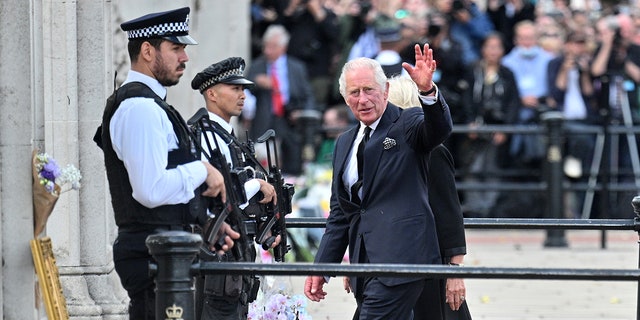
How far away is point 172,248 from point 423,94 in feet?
5.96

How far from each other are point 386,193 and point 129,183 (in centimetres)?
155

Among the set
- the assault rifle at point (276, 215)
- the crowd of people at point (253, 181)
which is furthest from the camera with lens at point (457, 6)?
the assault rifle at point (276, 215)

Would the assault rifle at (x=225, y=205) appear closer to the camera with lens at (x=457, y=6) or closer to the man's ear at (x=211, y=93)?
the man's ear at (x=211, y=93)

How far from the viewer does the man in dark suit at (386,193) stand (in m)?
7.46

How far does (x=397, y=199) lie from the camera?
7574 millimetres

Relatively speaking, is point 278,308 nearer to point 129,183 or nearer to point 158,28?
point 129,183

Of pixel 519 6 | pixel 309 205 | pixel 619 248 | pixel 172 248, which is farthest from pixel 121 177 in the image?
pixel 519 6

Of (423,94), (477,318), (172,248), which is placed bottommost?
(477,318)

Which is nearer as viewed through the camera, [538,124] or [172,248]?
[172,248]

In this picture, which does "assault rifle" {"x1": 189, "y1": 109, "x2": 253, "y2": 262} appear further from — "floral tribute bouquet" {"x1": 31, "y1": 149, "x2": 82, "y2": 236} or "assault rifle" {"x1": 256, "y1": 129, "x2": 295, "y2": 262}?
"floral tribute bouquet" {"x1": 31, "y1": 149, "x2": 82, "y2": 236}

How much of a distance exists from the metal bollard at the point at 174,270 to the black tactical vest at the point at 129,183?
1.92 feet

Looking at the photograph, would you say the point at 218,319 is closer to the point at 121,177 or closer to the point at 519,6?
the point at 121,177

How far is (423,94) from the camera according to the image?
284 inches

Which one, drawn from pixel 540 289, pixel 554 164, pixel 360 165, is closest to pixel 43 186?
pixel 360 165
